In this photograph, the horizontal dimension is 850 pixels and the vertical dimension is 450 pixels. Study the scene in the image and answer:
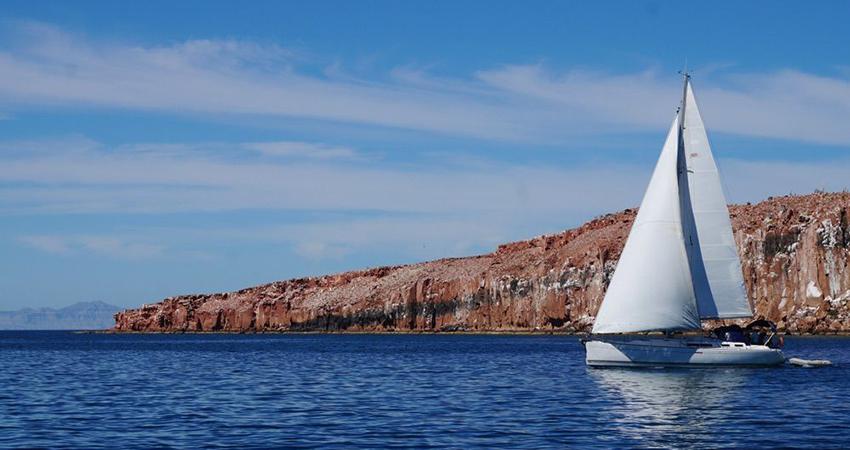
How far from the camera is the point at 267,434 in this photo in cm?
3347

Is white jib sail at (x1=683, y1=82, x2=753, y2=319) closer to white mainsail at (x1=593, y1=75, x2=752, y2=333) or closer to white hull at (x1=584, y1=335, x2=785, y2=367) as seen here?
white mainsail at (x1=593, y1=75, x2=752, y2=333)

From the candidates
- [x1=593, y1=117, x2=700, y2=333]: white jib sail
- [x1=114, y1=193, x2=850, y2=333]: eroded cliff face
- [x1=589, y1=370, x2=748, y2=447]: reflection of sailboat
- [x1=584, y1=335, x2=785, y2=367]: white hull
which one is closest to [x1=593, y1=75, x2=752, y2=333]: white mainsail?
[x1=593, y1=117, x2=700, y2=333]: white jib sail

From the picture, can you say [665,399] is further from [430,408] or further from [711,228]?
[711,228]

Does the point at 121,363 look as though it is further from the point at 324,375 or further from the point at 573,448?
the point at 573,448

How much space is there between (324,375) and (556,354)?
90.5 feet

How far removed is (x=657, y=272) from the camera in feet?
178

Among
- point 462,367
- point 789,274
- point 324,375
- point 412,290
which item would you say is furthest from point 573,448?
point 412,290

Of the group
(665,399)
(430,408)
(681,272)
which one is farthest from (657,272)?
(430,408)

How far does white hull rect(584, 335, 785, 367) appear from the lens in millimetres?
54812

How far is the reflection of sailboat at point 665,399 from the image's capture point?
3385cm

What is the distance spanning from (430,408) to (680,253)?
1958cm

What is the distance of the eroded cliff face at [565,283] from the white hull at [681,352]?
69.8 m

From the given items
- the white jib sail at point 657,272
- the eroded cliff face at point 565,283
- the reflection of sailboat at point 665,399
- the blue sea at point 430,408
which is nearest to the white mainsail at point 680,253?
the white jib sail at point 657,272

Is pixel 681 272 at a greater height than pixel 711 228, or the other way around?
pixel 711 228
